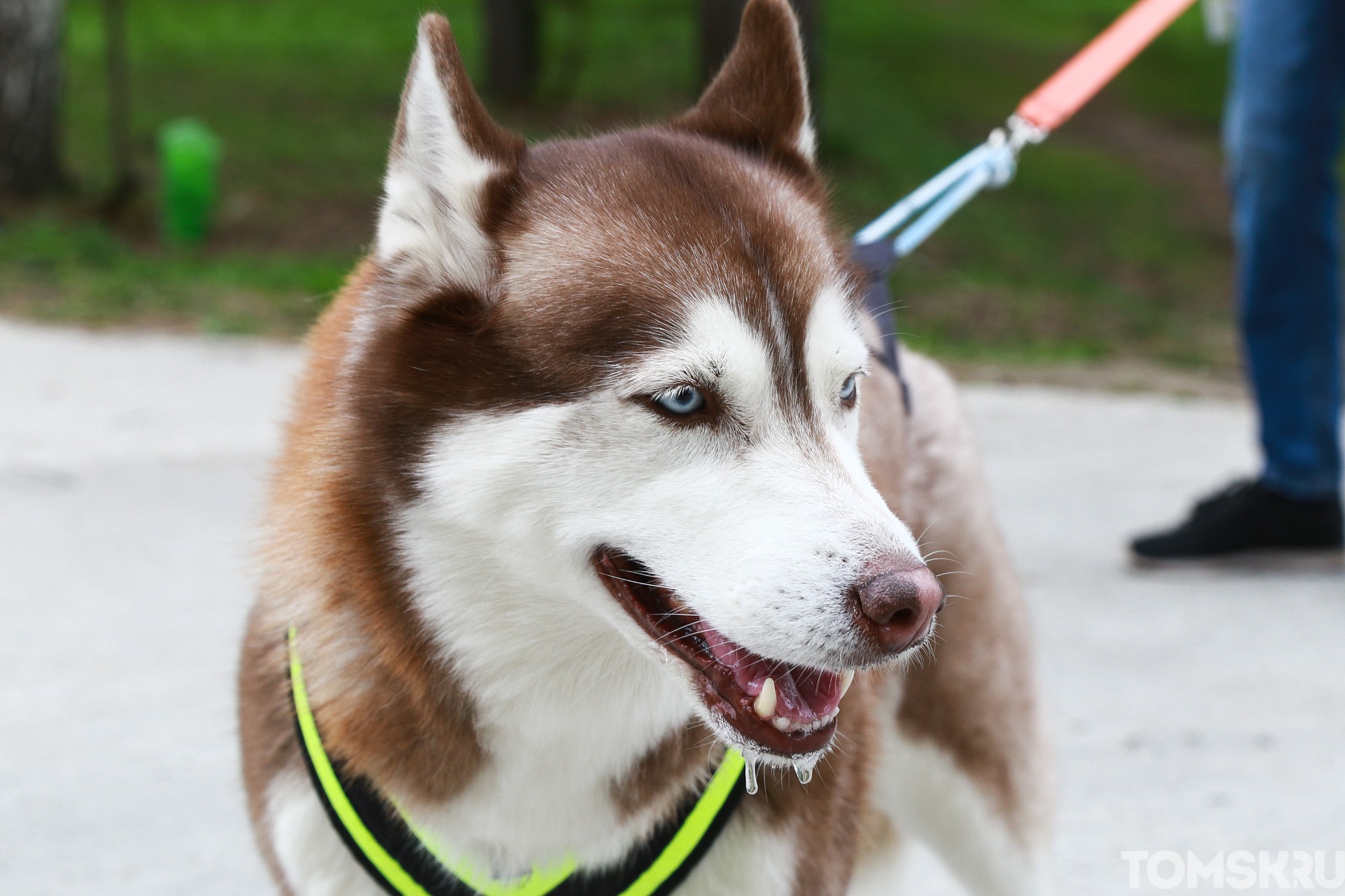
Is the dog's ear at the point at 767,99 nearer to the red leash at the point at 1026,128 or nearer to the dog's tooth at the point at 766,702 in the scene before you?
the red leash at the point at 1026,128

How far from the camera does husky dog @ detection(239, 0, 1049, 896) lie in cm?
185

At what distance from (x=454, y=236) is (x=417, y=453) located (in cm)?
32

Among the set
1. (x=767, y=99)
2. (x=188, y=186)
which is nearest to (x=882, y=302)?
(x=767, y=99)

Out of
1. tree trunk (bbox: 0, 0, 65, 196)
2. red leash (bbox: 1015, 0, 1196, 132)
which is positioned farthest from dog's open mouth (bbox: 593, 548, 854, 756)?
tree trunk (bbox: 0, 0, 65, 196)

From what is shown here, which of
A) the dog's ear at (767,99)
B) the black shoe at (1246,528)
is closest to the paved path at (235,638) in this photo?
the black shoe at (1246,528)

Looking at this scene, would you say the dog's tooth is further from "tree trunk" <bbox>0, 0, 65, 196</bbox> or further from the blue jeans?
"tree trunk" <bbox>0, 0, 65, 196</bbox>

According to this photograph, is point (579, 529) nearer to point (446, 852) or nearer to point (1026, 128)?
point (446, 852)

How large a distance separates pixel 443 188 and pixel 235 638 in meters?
2.55

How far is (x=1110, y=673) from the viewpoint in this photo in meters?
4.09

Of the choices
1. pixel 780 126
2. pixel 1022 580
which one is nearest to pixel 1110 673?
pixel 1022 580

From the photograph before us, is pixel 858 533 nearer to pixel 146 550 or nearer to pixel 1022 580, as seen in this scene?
pixel 1022 580

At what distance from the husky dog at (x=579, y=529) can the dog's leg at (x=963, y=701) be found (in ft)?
1.30

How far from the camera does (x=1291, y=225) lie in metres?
4.27

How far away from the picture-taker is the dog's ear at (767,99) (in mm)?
2318
